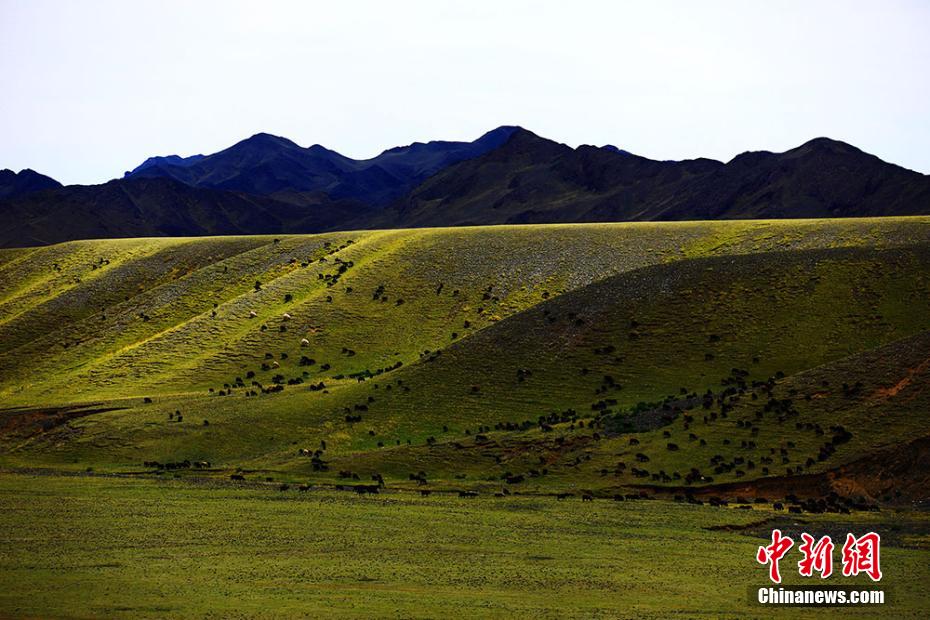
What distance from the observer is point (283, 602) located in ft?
133

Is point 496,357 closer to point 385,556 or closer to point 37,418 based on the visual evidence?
point 37,418

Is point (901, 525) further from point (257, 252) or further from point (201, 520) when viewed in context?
point (257, 252)

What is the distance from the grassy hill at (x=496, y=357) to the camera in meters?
76.9

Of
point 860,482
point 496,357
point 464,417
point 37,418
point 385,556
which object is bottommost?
→ point 860,482

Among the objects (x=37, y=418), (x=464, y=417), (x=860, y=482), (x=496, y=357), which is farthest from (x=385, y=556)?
(x=37, y=418)

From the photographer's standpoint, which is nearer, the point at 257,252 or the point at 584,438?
the point at 584,438

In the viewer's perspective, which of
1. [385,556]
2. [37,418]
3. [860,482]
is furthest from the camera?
[37,418]

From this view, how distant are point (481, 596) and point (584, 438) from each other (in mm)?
38529

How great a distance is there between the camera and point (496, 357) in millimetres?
98562

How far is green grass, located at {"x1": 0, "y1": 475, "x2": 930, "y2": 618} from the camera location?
1592 inches

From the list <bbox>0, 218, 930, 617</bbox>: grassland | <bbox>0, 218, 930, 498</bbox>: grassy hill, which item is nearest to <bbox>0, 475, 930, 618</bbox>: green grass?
<bbox>0, 218, 930, 617</bbox>: grassland

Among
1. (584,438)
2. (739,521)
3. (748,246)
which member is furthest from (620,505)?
(748,246)

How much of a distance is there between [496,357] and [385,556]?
49.2m

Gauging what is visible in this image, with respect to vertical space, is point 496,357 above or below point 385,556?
above
